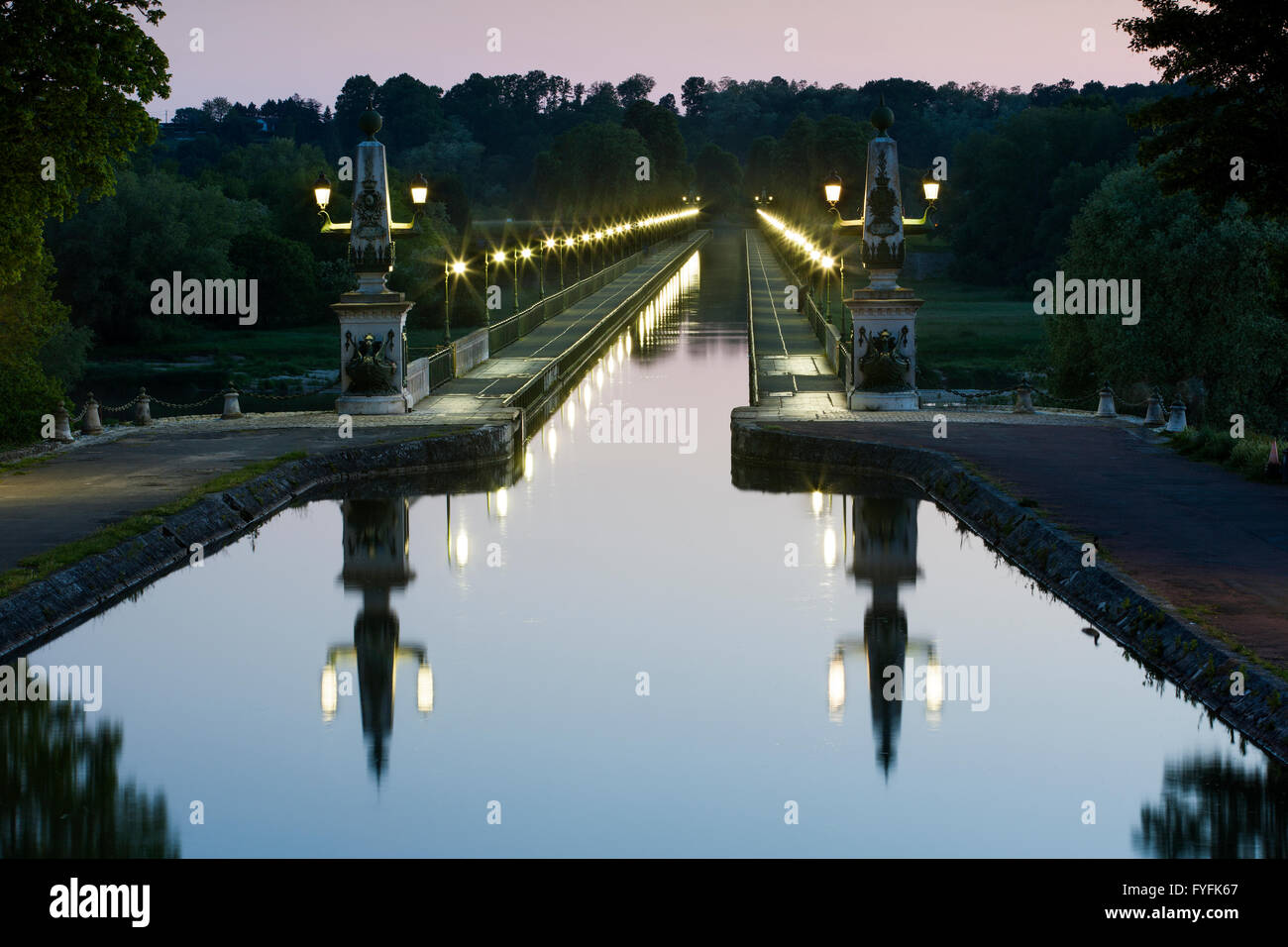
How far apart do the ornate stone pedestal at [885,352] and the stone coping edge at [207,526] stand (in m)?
6.86

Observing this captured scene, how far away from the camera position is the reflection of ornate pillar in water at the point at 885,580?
46.8 ft

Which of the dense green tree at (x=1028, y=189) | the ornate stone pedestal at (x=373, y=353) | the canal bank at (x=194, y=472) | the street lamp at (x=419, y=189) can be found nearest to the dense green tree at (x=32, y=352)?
the canal bank at (x=194, y=472)

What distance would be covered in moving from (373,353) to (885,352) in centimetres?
965

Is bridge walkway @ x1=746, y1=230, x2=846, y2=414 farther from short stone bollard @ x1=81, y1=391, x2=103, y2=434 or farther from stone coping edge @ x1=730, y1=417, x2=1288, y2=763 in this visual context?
short stone bollard @ x1=81, y1=391, x2=103, y2=434

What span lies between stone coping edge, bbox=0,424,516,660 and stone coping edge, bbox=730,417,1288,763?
4.98 m

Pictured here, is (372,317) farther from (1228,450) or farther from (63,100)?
(1228,450)

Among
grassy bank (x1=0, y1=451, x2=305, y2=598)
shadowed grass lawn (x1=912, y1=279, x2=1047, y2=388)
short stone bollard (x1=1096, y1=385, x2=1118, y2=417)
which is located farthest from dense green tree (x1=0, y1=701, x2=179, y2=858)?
shadowed grass lawn (x1=912, y1=279, x2=1047, y2=388)

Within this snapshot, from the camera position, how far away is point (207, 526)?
21.8 metres

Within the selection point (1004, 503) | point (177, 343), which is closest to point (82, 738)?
point (1004, 503)

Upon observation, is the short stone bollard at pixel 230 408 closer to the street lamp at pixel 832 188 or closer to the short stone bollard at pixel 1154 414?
the street lamp at pixel 832 188

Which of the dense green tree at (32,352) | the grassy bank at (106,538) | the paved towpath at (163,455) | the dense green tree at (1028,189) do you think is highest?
the dense green tree at (1028,189)

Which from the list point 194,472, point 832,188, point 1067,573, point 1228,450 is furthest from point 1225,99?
point 194,472

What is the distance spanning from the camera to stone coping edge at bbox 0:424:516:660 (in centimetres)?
1678

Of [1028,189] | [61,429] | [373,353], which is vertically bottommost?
[61,429]
